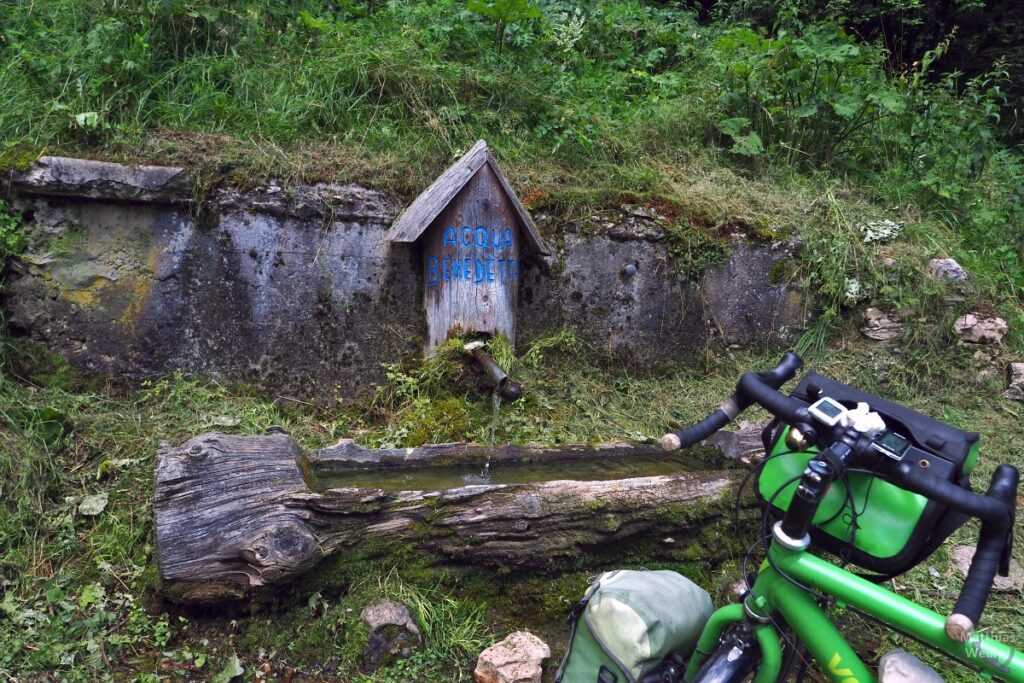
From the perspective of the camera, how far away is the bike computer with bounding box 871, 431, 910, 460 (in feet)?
5.20

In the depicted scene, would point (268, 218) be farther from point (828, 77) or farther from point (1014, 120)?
point (1014, 120)

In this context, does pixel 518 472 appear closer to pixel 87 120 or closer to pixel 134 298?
pixel 134 298

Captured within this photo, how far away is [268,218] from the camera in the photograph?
4.27 m

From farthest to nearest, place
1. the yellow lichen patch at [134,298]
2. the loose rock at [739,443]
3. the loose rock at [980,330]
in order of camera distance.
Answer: the loose rock at [980,330] → the yellow lichen patch at [134,298] → the loose rock at [739,443]

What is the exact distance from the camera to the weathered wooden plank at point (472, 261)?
13.9 ft

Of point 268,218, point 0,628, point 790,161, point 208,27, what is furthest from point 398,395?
point 790,161

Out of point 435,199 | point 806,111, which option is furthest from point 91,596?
point 806,111

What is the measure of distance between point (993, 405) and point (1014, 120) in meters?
4.18

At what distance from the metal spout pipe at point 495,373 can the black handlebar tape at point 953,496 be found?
2699 mm

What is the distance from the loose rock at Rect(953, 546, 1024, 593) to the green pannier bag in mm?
2059

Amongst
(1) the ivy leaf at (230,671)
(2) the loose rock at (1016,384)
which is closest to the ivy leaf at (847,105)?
(2) the loose rock at (1016,384)

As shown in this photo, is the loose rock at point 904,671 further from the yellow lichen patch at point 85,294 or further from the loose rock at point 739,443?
the yellow lichen patch at point 85,294

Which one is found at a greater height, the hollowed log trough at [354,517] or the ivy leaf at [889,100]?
the ivy leaf at [889,100]

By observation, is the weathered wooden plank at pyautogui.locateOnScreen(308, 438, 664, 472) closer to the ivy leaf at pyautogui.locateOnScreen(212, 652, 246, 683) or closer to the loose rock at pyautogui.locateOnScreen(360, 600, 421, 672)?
the loose rock at pyautogui.locateOnScreen(360, 600, 421, 672)
